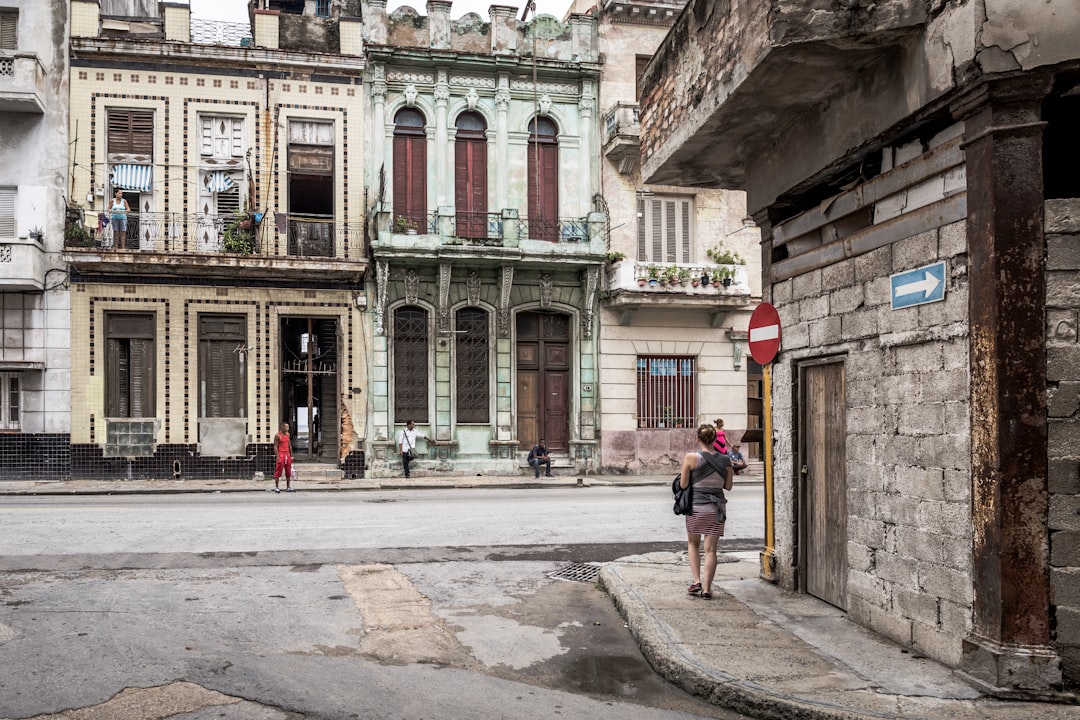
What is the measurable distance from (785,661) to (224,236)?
1969 centimetres

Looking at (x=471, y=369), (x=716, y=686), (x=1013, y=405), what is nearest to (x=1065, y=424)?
(x=1013, y=405)

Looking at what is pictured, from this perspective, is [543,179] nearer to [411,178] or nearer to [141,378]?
[411,178]

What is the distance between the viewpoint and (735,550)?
1120 cm

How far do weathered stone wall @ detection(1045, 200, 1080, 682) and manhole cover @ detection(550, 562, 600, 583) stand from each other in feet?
16.1

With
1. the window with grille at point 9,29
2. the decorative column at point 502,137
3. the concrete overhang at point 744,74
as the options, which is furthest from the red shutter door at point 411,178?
the concrete overhang at point 744,74

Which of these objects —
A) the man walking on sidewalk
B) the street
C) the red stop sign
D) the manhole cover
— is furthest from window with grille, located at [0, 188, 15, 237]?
the red stop sign

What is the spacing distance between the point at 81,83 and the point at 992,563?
23.0 metres

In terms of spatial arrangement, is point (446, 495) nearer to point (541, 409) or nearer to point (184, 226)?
point (541, 409)

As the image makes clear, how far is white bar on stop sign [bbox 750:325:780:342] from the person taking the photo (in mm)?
8680

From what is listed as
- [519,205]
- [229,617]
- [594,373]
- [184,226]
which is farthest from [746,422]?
[229,617]

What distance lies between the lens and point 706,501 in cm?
817

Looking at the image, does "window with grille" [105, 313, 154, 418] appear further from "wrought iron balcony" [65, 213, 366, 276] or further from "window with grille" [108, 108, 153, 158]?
"window with grille" [108, 108, 153, 158]

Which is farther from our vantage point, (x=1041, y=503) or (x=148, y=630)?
(x=148, y=630)

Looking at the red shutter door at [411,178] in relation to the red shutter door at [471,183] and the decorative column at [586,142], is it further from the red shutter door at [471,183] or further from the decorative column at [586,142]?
the decorative column at [586,142]
